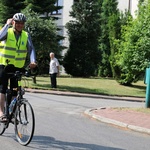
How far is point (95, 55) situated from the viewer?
1307 inches

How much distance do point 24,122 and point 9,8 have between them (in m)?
25.8

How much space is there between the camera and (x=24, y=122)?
236 inches

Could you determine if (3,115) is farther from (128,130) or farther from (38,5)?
(38,5)

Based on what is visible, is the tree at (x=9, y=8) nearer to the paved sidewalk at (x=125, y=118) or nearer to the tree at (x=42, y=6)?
the tree at (x=42, y=6)

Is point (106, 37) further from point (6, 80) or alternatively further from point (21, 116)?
point (21, 116)

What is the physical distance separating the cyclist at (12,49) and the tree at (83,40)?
85.4 feet

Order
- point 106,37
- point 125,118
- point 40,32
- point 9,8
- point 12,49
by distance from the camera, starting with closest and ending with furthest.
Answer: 1. point 12,49
2. point 125,118
3. point 40,32
4. point 9,8
5. point 106,37

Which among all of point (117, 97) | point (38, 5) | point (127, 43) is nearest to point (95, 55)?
point (38, 5)

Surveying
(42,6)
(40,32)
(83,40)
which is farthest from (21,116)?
(83,40)

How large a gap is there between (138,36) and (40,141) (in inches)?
637

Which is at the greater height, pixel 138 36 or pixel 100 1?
pixel 100 1

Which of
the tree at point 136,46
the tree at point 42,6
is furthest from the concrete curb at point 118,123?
the tree at point 42,6

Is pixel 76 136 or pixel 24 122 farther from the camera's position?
pixel 76 136

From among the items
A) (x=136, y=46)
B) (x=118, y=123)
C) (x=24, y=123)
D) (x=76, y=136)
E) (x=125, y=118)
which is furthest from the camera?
(x=136, y=46)
